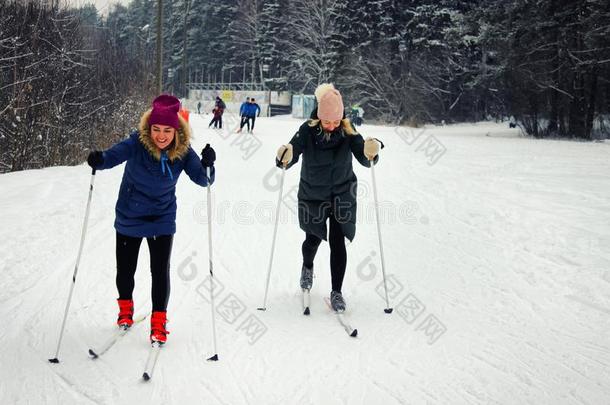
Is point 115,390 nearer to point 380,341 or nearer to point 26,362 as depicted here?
point 26,362

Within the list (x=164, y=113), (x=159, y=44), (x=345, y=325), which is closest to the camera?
(x=164, y=113)

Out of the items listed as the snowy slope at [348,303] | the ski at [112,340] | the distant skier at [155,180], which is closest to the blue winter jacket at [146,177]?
the distant skier at [155,180]

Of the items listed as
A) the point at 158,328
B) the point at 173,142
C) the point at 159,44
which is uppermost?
the point at 159,44

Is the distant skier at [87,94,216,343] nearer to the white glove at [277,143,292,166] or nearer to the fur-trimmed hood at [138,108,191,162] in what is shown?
the fur-trimmed hood at [138,108,191,162]

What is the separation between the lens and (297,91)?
47750 mm

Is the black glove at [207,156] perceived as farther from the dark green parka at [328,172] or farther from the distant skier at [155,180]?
the dark green parka at [328,172]

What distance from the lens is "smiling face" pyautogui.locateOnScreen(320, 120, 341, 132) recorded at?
4.02 meters

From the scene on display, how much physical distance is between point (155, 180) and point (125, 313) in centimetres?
107

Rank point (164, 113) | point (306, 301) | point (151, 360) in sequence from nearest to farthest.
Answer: point (151, 360)
point (164, 113)
point (306, 301)

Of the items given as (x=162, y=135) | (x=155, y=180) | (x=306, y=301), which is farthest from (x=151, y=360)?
(x=306, y=301)

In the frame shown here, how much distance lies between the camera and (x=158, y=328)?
3.38 metres

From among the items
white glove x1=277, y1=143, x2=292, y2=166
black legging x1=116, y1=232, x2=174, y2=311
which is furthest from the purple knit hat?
white glove x1=277, y1=143, x2=292, y2=166

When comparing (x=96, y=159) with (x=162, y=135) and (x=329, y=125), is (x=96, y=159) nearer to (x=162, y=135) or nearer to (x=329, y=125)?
(x=162, y=135)

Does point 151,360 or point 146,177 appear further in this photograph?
point 146,177
